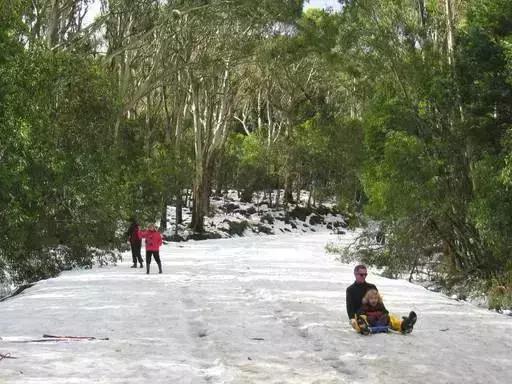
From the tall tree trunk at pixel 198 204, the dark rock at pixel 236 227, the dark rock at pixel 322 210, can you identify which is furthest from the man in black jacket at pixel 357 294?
the dark rock at pixel 322 210

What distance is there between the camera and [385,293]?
13.2m

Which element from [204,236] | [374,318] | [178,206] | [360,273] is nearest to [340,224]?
[204,236]

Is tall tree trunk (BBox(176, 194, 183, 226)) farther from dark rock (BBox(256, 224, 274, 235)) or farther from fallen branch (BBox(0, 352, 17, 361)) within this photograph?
fallen branch (BBox(0, 352, 17, 361))

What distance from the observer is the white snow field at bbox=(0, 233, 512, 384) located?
21.0 feet

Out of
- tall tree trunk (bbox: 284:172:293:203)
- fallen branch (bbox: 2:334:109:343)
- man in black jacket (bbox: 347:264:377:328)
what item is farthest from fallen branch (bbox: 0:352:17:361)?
tall tree trunk (bbox: 284:172:293:203)

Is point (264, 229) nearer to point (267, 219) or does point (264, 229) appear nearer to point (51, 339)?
point (267, 219)

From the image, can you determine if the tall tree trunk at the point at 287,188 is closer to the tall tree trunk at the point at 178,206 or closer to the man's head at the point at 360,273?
the tall tree trunk at the point at 178,206

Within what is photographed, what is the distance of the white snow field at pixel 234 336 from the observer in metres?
6.39

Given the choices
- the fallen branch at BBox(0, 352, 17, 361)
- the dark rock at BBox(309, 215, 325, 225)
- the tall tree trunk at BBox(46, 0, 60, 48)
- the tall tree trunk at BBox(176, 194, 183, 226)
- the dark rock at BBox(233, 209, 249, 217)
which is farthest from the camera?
the dark rock at BBox(309, 215, 325, 225)

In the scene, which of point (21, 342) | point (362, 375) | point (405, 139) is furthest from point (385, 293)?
point (21, 342)

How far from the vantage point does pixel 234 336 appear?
8219 millimetres

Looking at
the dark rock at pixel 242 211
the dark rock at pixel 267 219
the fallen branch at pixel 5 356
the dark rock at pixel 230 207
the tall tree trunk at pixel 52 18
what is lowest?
the fallen branch at pixel 5 356

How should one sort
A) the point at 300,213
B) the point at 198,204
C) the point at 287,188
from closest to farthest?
the point at 198,204 → the point at 300,213 → the point at 287,188

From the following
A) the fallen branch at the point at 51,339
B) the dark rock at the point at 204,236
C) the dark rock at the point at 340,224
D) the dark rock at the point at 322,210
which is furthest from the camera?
the dark rock at the point at 322,210
